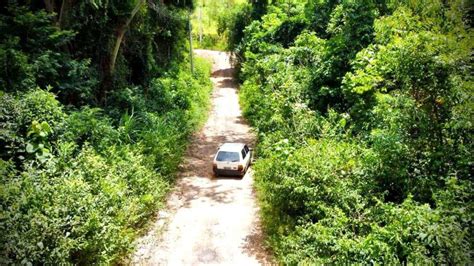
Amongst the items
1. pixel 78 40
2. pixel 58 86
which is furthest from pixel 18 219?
pixel 78 40

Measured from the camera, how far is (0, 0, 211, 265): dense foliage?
8.35 metres

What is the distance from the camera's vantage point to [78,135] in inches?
479

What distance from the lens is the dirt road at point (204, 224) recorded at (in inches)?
418

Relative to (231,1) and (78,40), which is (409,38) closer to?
(78,40)

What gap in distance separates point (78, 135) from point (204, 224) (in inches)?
194

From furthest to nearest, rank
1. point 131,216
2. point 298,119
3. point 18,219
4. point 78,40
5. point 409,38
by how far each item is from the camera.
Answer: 1. point 78,40
2. point 298,119
3. point 131,216
4. point 409,38
5. point 18,219

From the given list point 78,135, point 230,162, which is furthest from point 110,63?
point 230,162

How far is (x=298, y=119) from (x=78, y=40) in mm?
11063

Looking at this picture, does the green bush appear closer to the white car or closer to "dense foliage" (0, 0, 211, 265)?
"dense foliage" (0, 0, 211, 265)

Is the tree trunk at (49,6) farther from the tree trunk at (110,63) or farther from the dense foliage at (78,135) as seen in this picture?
the tree trunk at (110,63)

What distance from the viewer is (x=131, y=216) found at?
36.3ft

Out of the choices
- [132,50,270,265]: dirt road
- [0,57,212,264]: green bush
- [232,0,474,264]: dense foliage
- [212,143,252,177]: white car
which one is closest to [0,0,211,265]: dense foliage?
[0,57,212,264]: green bush

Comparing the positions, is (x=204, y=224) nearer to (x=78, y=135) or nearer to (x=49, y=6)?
(x=78, y=135)

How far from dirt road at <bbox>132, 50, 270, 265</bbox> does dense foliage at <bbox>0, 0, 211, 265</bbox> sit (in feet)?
2.21
